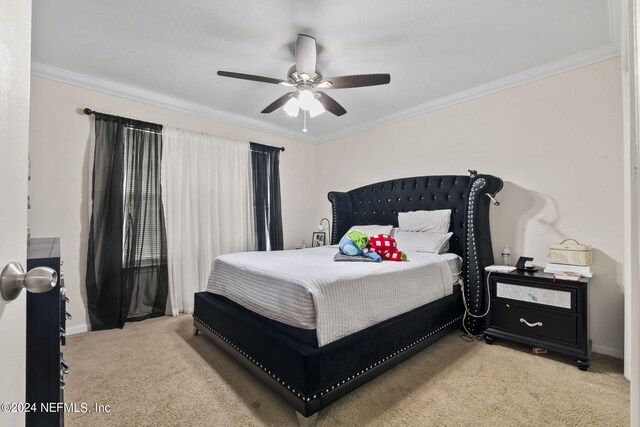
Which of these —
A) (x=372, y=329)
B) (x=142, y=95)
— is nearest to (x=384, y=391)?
(x=372, y=329)

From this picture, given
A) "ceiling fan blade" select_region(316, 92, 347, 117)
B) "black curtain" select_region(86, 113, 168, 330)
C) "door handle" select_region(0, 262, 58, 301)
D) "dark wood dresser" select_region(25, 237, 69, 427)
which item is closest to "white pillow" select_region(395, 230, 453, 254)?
"ceiling fan blade" select_region(316, 92, 347, 117)

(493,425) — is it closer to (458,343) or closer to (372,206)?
(458,343)

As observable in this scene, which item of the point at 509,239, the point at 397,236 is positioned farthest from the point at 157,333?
the point at 509,239

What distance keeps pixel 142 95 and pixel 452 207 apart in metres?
3.66

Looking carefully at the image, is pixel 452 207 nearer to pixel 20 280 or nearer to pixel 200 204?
pixel 200 204

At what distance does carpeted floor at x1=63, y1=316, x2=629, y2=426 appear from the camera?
5.31ft

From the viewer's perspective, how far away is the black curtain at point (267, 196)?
414cm

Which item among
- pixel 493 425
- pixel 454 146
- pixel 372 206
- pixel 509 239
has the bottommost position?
pixel 493 425

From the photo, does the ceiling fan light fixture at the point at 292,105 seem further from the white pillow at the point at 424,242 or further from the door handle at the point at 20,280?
the door handle at the point at 20,280

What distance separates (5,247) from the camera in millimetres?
519

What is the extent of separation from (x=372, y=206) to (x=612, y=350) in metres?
2.64

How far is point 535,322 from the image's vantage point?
2.36 meters

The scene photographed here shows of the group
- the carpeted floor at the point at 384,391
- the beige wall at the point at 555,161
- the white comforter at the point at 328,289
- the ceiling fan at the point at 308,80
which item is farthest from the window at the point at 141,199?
the beige wall at the point at 555,161

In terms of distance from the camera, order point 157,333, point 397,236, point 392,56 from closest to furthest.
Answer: point 392,56 → point 157,333 → point 397,236
